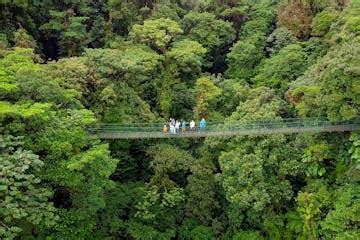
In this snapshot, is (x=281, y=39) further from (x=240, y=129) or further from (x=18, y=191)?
(x=18, y=191)

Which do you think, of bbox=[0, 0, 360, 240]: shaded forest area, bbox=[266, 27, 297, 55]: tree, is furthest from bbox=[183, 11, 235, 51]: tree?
bbox=[266, 27, 297, 55]: tree

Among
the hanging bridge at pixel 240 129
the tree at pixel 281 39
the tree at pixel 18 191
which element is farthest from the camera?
the tree at pixel 281 39

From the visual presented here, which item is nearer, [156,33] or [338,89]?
[338,89]

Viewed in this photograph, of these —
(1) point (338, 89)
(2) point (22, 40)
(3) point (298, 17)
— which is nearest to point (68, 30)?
(2) point (22, 40)

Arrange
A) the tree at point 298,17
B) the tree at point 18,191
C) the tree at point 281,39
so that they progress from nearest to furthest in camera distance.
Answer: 1. the tree at point 18,191
2. the tree at point 298,17
3. the tree at point 281,39

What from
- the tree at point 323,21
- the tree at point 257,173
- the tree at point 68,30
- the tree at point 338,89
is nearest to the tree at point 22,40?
the tree at point 68,30

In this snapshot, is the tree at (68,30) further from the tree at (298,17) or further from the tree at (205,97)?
the tree at (298,17)

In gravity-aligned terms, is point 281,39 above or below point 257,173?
above
